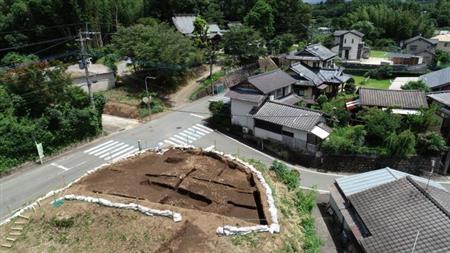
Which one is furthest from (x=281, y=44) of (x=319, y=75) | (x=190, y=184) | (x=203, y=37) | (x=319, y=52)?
(x=190, y=184)

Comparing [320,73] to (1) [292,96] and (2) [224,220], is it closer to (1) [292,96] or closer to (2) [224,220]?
(1) [292,96]

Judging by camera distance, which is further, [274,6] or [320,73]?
[274,6]

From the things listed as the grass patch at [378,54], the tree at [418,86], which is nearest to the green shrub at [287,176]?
the tree at [418,86]

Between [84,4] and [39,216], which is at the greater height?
[84,4]

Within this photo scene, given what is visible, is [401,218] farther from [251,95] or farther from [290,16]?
[290,16]

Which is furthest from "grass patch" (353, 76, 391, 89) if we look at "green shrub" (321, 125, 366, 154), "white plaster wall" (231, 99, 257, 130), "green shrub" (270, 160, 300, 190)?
"green shrub" (270, 160, 300, 190)

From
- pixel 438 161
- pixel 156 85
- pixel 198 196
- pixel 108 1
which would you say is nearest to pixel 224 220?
pixel 198 196
